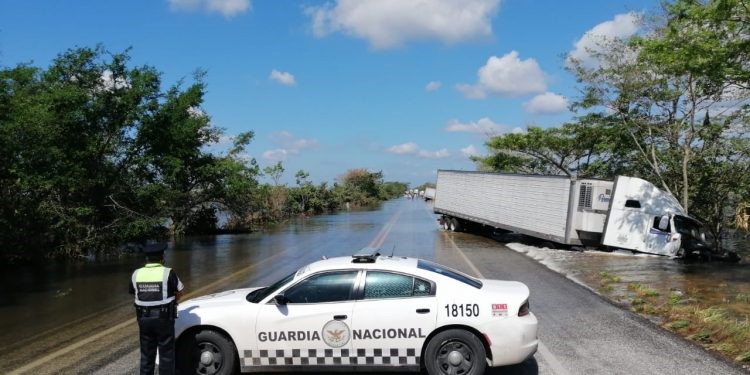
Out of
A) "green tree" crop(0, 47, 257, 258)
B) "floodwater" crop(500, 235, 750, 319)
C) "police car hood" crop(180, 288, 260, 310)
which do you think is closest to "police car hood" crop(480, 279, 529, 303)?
"police car hood" crop(180, 288, 260, 310)

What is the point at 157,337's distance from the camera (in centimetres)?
602

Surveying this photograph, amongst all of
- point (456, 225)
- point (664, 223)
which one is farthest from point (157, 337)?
point (456, 225)

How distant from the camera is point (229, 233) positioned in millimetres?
34875

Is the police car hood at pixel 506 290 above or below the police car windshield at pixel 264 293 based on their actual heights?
above

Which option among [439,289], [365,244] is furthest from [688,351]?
[365,244]

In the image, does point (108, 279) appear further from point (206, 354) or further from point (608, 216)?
point (608, 216)

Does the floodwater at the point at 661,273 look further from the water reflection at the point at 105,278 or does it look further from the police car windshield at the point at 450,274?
the water reflection at the point at 105,278

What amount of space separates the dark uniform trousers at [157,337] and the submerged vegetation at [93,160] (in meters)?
13.4

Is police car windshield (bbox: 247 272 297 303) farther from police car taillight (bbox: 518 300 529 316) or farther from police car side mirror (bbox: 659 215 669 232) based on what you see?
police car side mirror (bbox: 659 215 669 232)

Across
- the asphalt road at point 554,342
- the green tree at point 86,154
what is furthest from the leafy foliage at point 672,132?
the green tree at point 86,154

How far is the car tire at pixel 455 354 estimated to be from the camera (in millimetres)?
6062

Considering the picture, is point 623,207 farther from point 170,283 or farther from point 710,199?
point 170,283

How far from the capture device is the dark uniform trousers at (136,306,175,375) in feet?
19.5

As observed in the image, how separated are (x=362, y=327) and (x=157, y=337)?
2109 mm
